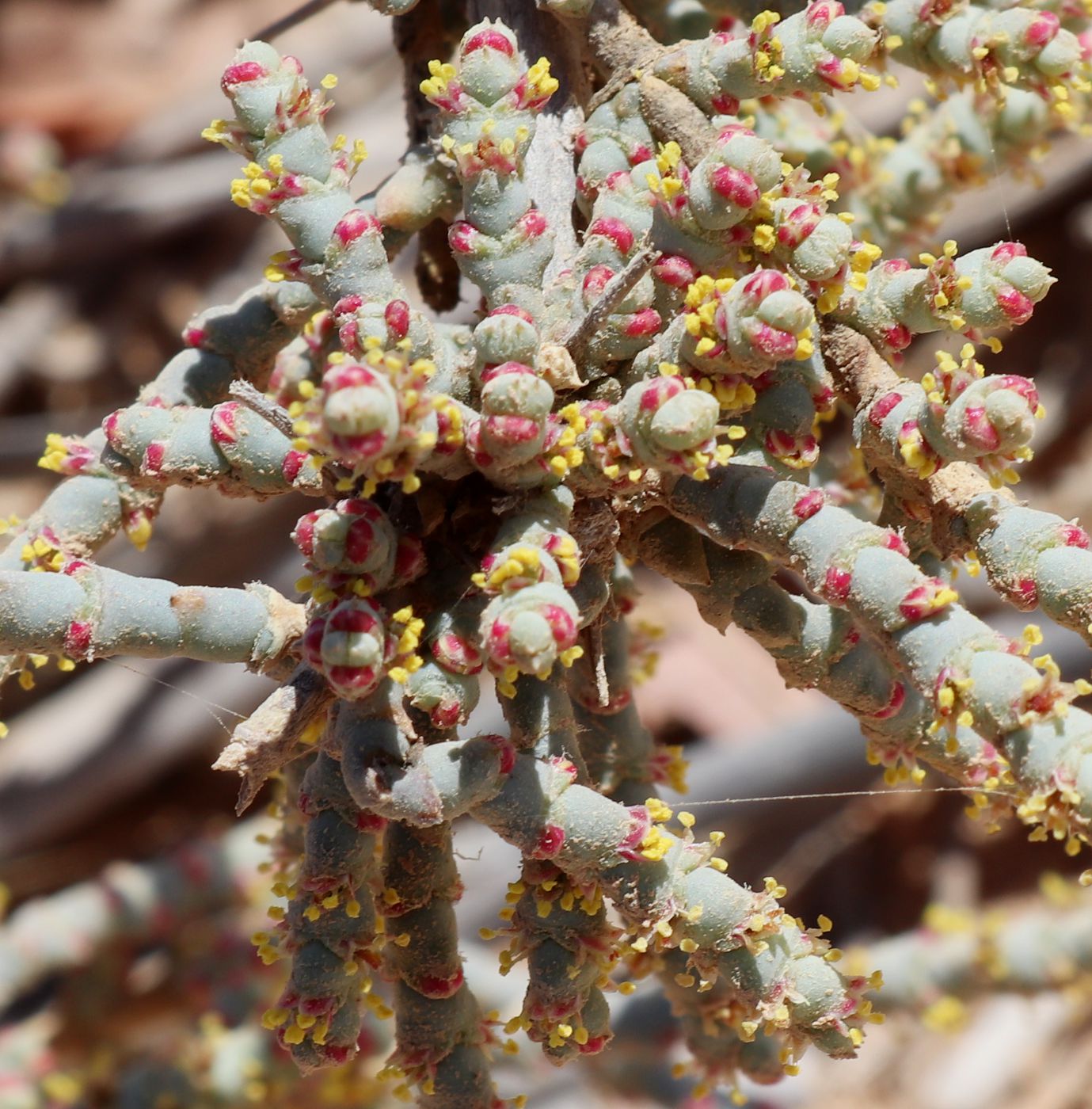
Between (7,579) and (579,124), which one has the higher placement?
(579,124)

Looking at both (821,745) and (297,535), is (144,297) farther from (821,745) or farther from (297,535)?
(297,535)

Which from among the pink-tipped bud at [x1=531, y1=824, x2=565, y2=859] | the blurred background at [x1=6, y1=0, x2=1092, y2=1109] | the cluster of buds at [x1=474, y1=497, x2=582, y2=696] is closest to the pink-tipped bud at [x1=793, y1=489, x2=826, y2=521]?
the cluster of buds at [x1=474, y1=497, x2=582, y2=696]

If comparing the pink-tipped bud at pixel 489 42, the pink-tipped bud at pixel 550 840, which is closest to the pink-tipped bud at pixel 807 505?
the pink-tipped bud at pixel 550 840

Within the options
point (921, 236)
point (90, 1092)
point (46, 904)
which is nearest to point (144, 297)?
point (46, 904)

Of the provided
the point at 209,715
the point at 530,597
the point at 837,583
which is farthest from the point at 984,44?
the point at 209,715

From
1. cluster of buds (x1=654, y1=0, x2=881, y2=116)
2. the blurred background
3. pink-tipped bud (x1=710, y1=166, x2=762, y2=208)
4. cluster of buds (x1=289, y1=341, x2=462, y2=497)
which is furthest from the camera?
the blurred background

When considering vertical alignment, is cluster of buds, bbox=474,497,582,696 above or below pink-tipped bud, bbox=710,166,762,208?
below

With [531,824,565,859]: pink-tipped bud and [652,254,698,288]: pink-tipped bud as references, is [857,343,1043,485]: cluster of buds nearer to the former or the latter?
[652,254,698,288]: pink-tipped bud

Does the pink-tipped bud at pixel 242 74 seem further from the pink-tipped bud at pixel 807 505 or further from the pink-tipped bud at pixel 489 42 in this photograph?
the pink-tipped bud at pixel 807 505

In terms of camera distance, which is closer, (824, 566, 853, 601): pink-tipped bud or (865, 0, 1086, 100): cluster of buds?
(824, 566, 853, 601): pink-tipped bud
